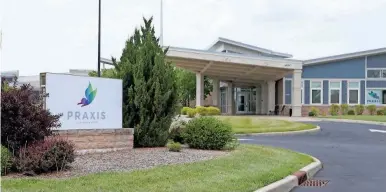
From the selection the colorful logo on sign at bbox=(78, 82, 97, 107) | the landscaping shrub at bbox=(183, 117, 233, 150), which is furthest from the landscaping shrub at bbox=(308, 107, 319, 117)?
the colorful logo on sign at bbox=(78, 82, 97, 107)

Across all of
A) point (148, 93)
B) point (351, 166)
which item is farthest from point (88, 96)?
point (351, 166)

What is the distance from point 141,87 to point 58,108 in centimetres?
283

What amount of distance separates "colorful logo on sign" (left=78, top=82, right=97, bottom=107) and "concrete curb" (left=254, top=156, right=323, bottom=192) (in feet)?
16.7

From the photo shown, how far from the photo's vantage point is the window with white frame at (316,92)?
4944 centimetres

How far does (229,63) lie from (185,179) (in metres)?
34.4

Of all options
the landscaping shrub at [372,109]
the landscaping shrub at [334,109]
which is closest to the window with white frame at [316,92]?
the landscaping shrub at [334,109]

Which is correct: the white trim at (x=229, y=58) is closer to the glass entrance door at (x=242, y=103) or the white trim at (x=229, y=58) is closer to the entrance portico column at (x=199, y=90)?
the entrance portico column at (x=199, y=90)

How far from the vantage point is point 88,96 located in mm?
12086

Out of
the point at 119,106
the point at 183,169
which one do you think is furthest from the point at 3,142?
the point at 119,106

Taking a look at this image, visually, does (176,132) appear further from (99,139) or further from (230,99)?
(230,99)

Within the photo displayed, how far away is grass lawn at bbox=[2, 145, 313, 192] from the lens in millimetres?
7562

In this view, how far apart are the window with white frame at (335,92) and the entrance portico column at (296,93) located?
6.16m

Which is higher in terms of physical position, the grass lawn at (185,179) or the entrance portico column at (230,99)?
the entrance portico column at (230,99)

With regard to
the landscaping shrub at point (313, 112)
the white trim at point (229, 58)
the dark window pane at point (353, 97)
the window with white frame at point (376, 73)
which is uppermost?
the white trim at point (229, 58)
